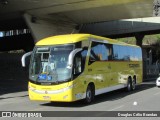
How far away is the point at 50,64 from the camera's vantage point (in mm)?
15414

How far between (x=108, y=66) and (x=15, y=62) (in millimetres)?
23647

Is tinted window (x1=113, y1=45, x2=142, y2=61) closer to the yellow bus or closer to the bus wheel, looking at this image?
the yellow bus

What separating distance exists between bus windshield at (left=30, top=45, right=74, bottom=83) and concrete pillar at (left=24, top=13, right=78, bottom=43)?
68.7 feet

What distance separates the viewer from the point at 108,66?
19.0 m

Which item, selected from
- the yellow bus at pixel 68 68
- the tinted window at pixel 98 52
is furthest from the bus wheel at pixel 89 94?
the tinted window at pixel 98 52

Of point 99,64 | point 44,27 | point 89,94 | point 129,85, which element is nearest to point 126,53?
A: point 129,85

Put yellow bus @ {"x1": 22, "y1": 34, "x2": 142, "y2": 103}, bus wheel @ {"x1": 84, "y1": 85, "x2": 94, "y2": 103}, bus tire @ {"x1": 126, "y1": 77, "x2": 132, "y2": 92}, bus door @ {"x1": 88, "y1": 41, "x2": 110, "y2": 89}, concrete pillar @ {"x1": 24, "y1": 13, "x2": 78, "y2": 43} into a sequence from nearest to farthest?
1. yellow bus @ {"x1": 22, "y1": 34, "x2": 142, "y2": 103}
2. bus wheel @ {"x1": 84, "y1": 85, "x2": 94, "y2": 103}
3. bus door @ {"x1": 88, "y1": 41, "x2": 110, "y2": 89}
4. bus tire @ {"x1": 126, "y1": 77, "x2": 132, "y2": 92}
5. concrete pillar @ {"x1": 24, "y1": 13, "x2": 78, "y2": 43}

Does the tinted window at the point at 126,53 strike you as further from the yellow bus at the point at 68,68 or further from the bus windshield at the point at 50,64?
the bus windshield at the point at 50,64

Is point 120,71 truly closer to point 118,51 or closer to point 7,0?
Result: point 118,51

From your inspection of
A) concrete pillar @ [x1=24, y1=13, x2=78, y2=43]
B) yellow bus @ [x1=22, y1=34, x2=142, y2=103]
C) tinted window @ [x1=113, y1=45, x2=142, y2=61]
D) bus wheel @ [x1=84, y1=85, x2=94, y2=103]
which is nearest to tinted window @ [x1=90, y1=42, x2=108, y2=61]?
yellow bus @ [x1=22, y1=34, x2=142, y2=103]

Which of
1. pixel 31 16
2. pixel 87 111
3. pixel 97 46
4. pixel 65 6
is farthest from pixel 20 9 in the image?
pixel 87 111

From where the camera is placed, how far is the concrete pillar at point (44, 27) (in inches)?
1442

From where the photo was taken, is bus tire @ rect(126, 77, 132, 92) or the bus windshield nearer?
the bus windshield

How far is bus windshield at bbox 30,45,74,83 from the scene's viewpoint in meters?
15.1
